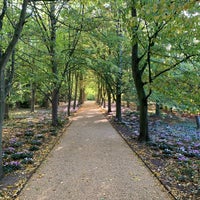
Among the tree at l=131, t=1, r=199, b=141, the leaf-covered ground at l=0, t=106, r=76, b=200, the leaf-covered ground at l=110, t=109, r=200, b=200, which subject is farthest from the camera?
the tree at l=131, t=1, r=199, b=141

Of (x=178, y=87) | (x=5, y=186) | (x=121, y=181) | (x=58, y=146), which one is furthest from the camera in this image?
(x=58, y=146)

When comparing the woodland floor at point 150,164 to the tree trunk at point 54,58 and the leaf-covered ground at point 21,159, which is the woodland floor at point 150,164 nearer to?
the leaf-covered ground at point 21,159

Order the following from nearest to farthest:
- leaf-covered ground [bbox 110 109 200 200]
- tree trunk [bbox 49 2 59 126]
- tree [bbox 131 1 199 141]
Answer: leaf-covered ground [bbox 110 109 200 200] → tree [bbox 131 1 199 141] → tree trunk [bbox 49 2 59 126]

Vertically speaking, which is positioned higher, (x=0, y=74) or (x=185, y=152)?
(x=0, y=74)

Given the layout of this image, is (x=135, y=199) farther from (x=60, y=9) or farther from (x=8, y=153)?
(x=60, y=9)

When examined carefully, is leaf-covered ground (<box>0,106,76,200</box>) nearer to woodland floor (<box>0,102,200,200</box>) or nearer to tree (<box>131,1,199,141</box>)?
woodland floor (<box>0,102,200,200</box>)

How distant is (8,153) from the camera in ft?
25.6

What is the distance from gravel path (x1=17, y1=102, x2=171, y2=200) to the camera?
5.00 m

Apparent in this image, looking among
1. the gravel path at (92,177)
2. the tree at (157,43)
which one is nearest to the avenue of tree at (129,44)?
the tree at (157,43)

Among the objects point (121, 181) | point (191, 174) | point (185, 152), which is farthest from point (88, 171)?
point (185, 152)

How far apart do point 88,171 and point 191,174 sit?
273 cm

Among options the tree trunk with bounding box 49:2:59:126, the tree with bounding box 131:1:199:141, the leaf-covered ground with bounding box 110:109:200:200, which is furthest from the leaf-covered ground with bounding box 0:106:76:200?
the tree with bounding box 131:1:199:141

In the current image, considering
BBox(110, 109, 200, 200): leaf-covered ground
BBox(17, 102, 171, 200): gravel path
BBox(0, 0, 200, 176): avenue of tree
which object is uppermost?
BBox(0, 0, 200, 176): avenue of tree

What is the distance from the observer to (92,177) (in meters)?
6.00
